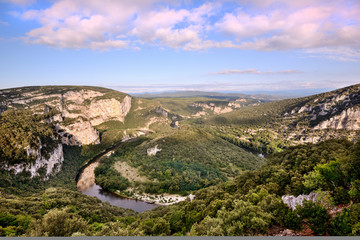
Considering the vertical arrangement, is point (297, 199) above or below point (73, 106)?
below

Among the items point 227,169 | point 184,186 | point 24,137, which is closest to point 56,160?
point 24,137

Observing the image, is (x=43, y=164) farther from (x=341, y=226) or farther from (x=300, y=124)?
(x=300, y=124)

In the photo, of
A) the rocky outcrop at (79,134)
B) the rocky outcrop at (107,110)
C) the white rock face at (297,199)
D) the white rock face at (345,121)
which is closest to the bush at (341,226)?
the white rock face at (297,199)

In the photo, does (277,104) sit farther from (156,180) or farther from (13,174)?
(13,174)

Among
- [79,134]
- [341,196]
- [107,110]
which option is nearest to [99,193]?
A: [79,134]

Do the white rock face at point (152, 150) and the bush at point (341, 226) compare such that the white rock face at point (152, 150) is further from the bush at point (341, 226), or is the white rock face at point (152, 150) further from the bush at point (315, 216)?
the bush at point (341, 226)

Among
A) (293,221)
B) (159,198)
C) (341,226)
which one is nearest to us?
(341,226)
